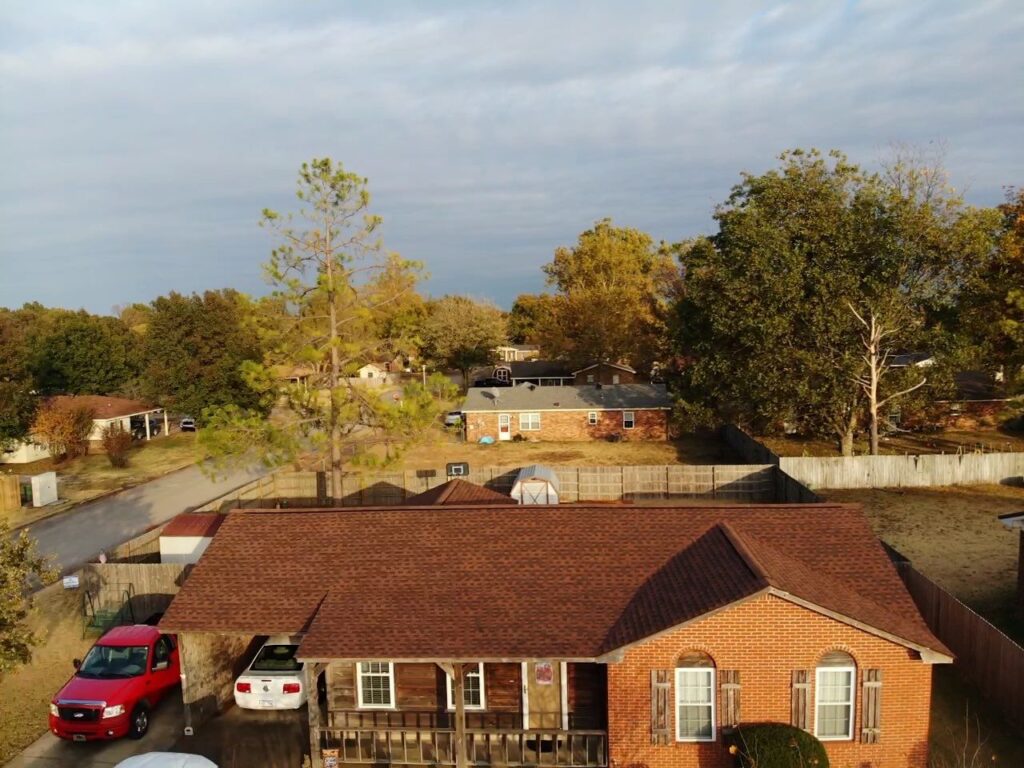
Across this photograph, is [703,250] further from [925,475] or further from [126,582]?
[126,582]

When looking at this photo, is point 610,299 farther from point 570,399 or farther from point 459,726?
point 459,726

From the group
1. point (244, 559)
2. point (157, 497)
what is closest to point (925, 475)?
point (244, 559)

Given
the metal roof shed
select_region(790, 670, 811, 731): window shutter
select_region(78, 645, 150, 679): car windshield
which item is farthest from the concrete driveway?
the metal roof shed

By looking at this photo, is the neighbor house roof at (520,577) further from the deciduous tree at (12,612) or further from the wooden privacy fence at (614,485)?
the wooden privacy fence at (614,485)

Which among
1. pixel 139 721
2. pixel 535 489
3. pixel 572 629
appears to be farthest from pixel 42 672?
pixel 535 489

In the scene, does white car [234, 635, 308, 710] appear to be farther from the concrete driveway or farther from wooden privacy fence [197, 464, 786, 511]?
wooden privacy fence [197, 464, 786, 511]

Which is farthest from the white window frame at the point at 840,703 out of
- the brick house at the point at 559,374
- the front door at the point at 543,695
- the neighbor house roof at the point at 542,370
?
the neighbor house roof at the point at 542,370
